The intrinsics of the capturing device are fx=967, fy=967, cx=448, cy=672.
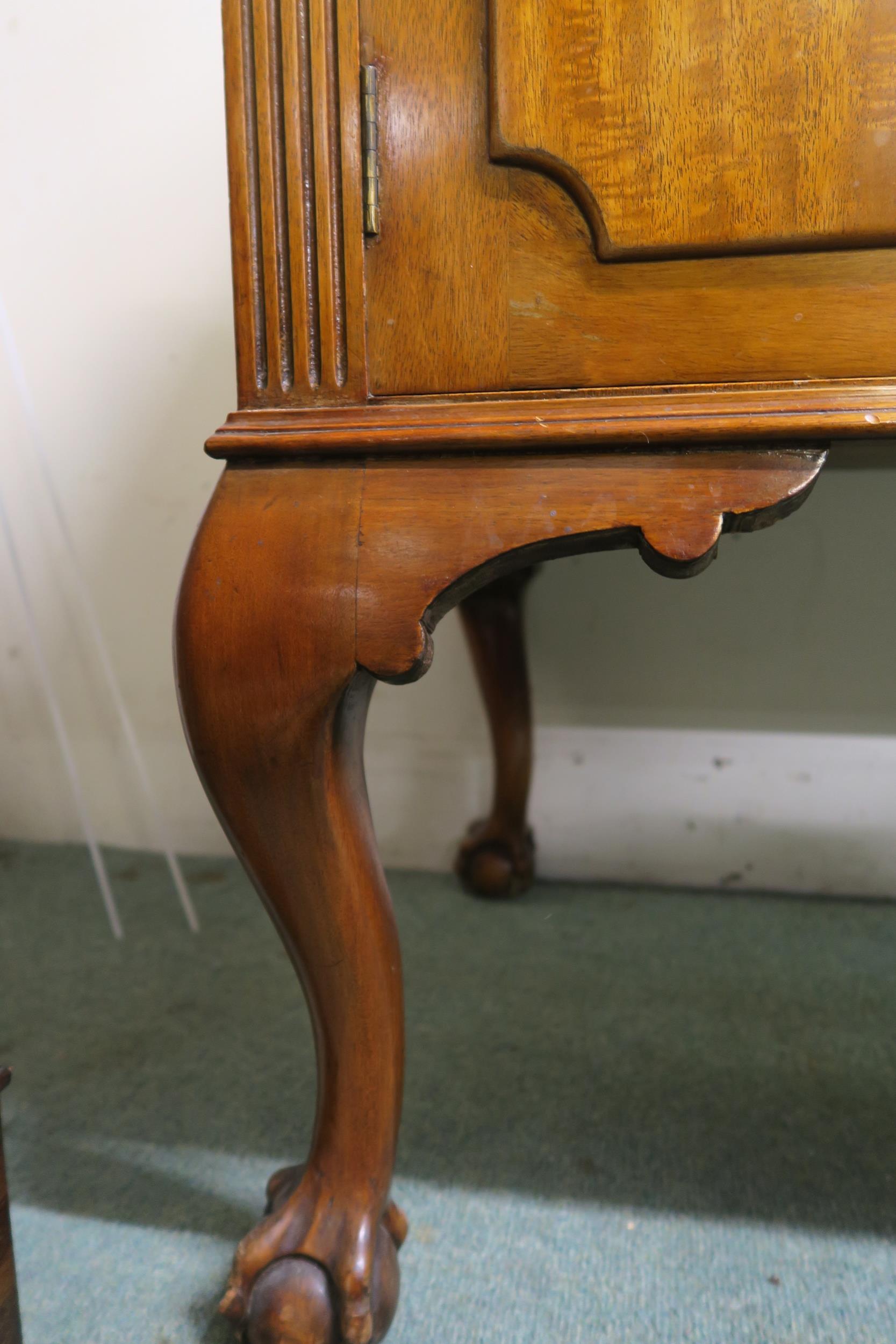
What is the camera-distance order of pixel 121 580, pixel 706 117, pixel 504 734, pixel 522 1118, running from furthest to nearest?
pixel 121 580, pixel 504 734, pixel 522 1118, pixel 706 117

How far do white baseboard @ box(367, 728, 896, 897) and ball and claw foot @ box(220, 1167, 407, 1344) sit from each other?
0.63 m

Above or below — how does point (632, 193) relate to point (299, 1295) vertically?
above

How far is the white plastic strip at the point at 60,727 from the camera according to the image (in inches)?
36.9

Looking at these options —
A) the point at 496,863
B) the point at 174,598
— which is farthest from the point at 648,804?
the point at 174,598

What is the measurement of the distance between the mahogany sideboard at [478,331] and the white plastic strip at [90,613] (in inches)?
23.9

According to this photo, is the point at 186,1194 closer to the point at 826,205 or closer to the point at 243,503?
the point at 243,503

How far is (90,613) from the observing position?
996mm

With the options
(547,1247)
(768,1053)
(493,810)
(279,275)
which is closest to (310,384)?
(279,275)

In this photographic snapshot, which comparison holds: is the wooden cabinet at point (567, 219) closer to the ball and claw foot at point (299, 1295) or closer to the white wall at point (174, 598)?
the ball and claw foot at point (299, 1295)

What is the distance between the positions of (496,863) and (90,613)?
49 centimetres

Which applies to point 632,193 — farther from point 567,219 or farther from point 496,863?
point 496,863

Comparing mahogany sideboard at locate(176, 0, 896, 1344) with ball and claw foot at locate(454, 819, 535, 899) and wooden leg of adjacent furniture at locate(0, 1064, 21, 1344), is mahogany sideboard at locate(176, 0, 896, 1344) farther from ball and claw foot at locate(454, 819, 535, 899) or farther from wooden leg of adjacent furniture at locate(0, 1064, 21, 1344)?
ball and claw foot at locate(454, 819, 535, 899)

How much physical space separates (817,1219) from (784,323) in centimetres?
44

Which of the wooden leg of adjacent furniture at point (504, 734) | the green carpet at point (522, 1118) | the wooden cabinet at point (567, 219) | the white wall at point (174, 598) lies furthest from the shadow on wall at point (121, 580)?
the wooden cabinet at point (567, 219)
